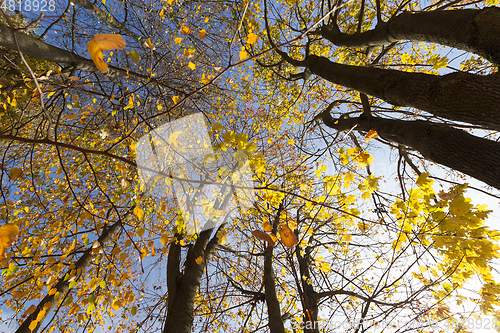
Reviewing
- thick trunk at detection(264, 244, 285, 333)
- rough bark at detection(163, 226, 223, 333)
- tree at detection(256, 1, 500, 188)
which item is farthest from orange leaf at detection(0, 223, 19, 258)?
thick trunk at detection(264, 244, 285, 333)

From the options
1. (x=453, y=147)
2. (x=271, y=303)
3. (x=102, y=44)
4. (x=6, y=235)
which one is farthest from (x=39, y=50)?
(x=271, y=303)

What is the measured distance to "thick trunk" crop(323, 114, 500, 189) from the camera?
49.4 inches

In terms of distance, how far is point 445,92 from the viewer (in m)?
1.25

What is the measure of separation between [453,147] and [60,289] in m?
5.20

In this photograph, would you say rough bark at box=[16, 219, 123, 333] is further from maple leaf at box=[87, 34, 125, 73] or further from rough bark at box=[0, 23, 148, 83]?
rough bark at box=[0, 23, 148, 83]

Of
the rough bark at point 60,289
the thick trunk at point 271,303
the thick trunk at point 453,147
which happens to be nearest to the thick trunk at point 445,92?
the thick trunk at point 453,147

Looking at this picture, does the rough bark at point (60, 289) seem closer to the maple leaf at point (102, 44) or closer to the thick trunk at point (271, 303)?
the maple leaf at point (102, 44)

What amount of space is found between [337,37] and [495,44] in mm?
1951

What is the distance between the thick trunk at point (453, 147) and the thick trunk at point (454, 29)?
1.65 feet

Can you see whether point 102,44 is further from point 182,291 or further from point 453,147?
point 182,291

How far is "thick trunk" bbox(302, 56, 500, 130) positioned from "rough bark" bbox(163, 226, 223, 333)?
7.35 ft

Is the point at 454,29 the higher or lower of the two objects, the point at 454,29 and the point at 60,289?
Answer: the higher

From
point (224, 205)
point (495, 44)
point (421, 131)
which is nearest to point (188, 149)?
point (224, 205)

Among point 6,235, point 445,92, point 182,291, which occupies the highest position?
point 445,92
